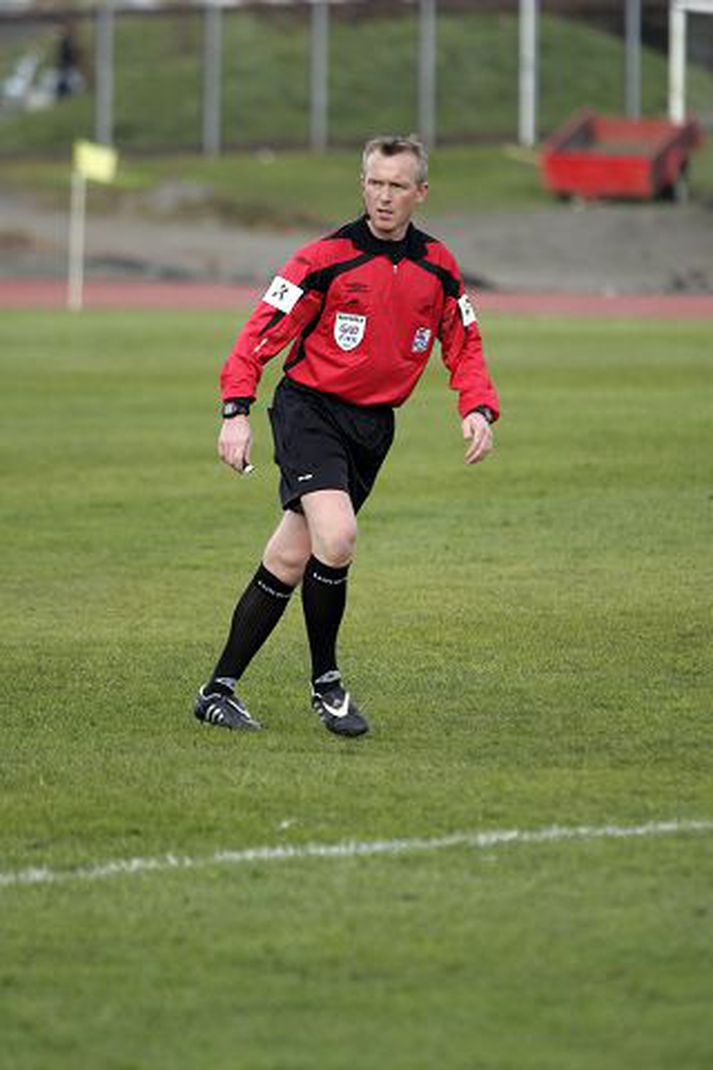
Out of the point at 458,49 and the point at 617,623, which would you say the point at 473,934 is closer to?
the point at 617,623

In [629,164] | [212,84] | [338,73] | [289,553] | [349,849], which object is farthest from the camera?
[338,73]

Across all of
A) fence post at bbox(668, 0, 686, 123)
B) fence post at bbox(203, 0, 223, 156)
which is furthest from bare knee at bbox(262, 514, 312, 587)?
fence post at bbox(203, 0, 223, 156)

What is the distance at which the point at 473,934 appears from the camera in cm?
730

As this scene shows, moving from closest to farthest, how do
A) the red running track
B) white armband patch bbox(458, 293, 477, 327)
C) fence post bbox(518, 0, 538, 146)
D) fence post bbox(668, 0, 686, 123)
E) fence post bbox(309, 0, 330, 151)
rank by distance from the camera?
1. white armband patch bbox(458, 293, 477, 327)
2. the red running track
3. fence post bbox(668, 0, 686, 123)
4. fence post bbox(518, 0, 538, 146)
5. fence post bbox(309, 0, 330, 151)

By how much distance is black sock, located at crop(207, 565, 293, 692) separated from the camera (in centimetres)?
1044

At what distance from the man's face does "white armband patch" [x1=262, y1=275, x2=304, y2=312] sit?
36cm

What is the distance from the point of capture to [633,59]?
62969 mm

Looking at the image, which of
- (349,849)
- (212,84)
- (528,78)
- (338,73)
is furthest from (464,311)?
(338,73)

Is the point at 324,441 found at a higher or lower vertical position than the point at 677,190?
higher

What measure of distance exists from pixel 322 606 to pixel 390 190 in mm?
1503

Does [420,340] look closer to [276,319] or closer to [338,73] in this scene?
[276,319]

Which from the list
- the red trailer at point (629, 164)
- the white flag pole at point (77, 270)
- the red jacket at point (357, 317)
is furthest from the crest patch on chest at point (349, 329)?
the red trailer at point (629, 164)

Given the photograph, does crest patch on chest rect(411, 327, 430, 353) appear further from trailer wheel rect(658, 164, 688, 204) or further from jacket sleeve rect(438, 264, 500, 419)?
trailer wheel rect(658, 164, 688, 204)

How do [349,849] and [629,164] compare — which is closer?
[349,849]
